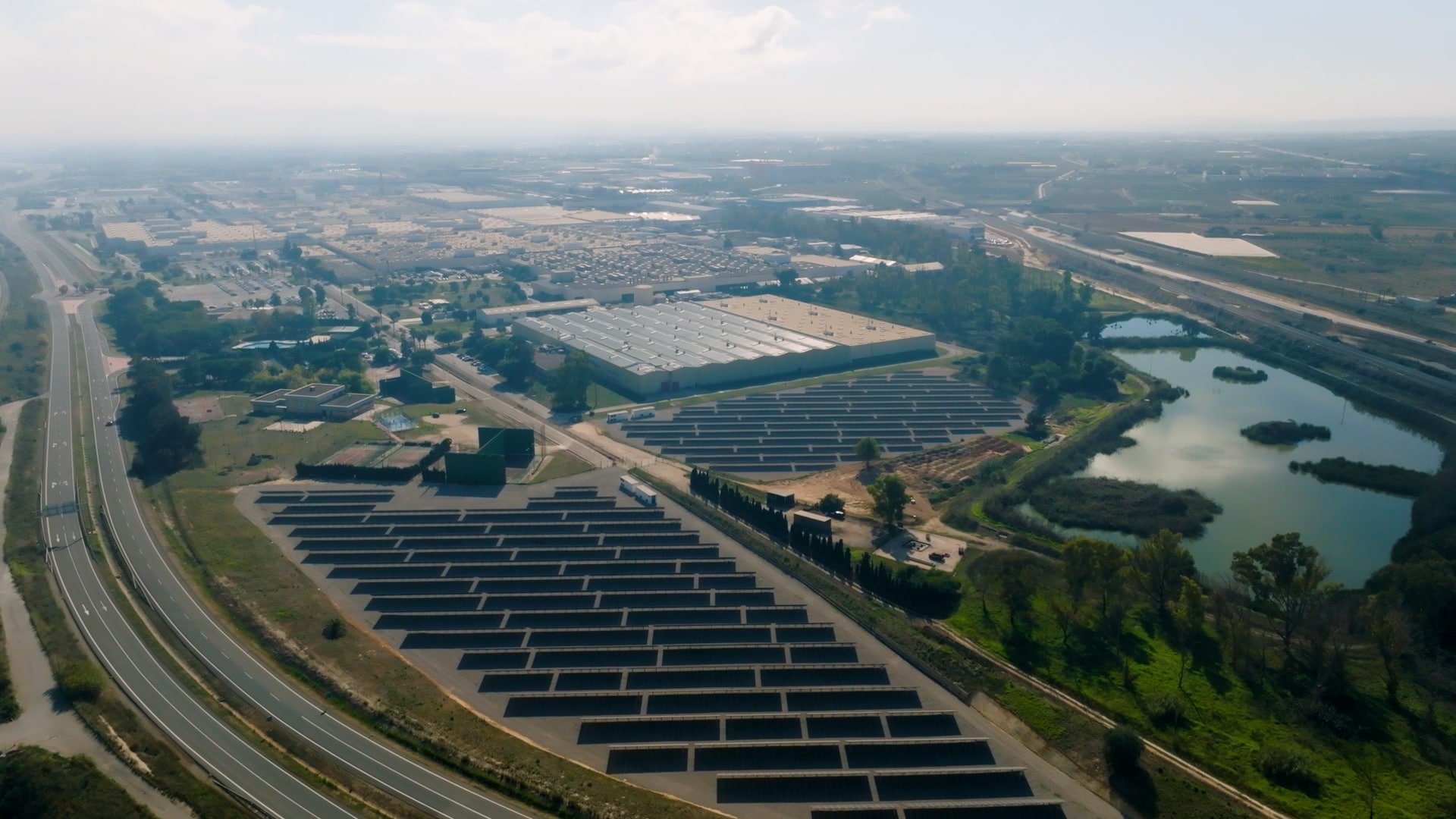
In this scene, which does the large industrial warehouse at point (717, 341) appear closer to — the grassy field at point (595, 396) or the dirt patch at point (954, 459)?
the grassy field at point (595, 396)

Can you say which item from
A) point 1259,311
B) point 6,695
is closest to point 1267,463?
point 1259,311

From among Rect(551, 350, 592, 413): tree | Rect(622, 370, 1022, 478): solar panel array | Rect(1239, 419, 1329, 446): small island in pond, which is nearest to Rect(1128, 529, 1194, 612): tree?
Rect(622, 370, 1022, 478): solar panel array

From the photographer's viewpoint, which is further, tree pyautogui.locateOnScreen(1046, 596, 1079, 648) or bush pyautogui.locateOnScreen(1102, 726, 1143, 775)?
tree pyautogui.locateOnScreen(1046, 596, 1079, 648)

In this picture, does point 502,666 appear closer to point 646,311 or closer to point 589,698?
point 589,698

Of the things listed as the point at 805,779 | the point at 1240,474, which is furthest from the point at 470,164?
the point at 805,779

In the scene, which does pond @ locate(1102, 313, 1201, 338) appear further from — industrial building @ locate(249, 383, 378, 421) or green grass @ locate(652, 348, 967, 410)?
industrial building @ locate(249, 383, 378, 421)

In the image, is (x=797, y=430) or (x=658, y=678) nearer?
(x=658, y=678)

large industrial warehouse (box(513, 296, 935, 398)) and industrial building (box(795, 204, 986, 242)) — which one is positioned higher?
industrial building (box(795, 204, 986, 242))
